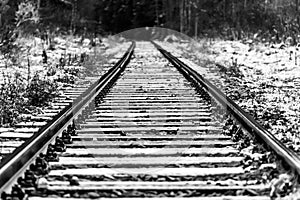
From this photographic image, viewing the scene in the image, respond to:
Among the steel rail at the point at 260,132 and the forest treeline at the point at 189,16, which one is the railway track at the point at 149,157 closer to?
the steel rail at the point at 260,132

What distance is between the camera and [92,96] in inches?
368

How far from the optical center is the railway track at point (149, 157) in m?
4.28

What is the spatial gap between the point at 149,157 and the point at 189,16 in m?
44.3

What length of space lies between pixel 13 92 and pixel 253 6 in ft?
91.0

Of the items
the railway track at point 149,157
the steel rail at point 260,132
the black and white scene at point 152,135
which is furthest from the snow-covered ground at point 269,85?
the railway track at point 149,157

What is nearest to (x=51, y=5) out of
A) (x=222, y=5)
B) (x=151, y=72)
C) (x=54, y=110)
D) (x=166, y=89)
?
(x=222, y=5)

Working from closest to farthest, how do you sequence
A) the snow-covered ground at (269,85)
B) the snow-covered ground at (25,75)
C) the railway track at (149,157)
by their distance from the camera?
the railway track at (149,157)
the snow-covered ground at (269,85)
the snow-covered ground at (25,75)

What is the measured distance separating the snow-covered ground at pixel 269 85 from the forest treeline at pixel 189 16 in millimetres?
1970

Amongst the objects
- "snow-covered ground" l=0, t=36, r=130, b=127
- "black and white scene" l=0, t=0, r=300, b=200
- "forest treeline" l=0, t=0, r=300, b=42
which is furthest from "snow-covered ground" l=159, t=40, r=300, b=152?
"snow-covered ground" l=0, t=36, r=130, b=127

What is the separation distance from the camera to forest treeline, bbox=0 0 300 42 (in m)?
25.2

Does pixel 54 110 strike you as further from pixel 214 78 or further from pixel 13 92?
pixel 214 78

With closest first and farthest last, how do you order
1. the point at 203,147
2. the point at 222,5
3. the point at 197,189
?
the point at 197,189, the point at 203,147, the point at 222,5

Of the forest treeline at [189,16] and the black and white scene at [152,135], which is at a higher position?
the forest treeline at [189,16]

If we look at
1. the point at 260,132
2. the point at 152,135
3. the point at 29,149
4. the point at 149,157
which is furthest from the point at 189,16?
the point at 29,149
